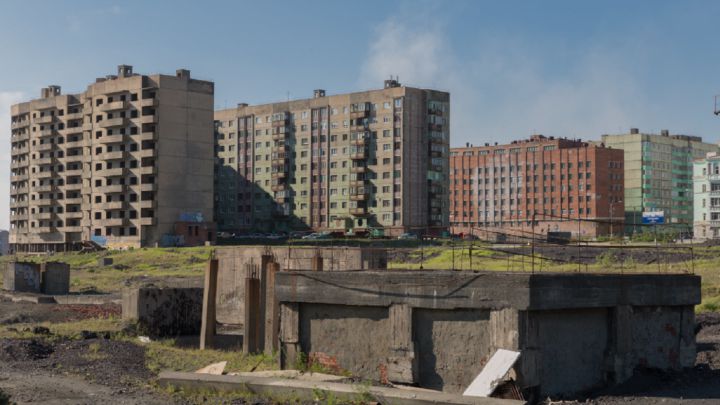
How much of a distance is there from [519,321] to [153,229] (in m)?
87.5

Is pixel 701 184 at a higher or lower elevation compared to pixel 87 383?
higher

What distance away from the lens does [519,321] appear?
14.9 m

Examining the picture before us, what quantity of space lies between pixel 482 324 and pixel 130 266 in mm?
57956

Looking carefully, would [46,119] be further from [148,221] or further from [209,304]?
[209,304]

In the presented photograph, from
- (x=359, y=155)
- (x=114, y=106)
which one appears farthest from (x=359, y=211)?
(x=114, y=106)

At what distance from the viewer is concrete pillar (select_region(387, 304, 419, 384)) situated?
15977 mm

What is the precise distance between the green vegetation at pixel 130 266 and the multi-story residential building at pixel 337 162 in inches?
1340

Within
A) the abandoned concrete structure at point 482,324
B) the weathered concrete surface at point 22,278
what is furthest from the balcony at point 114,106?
the abandoned concrete structure at point 482,324

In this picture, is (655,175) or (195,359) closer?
(195,359)

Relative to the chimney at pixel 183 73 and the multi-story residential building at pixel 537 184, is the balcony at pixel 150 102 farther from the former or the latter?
the multi-story residential building at pixel 537 184

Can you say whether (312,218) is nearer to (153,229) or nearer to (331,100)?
(331,100)

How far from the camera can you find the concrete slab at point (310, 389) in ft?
46.0

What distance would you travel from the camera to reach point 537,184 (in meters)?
149

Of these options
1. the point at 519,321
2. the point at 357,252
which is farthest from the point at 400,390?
the point at 357,252
